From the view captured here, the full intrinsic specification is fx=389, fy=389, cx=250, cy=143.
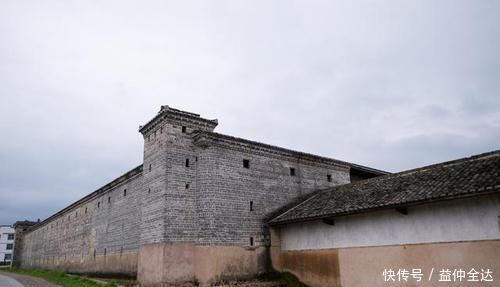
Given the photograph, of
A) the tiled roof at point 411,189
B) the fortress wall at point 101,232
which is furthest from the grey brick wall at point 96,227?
the tiled roof at point 411,189

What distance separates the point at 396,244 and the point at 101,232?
58.6 ft

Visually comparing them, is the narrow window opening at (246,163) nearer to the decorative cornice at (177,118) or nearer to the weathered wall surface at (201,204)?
the weathered wall surface at (201,204)

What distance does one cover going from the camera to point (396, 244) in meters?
11.7

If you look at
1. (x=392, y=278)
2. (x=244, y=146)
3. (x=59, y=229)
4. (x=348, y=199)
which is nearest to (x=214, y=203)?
(x=244, y=146)

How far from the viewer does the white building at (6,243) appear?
73406 mm

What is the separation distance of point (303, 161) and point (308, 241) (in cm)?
512

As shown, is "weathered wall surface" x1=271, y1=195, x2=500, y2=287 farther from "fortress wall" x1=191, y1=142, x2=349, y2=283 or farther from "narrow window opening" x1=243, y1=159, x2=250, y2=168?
"narrow window opening" x1=243, y1=159, x2=250, y2=168

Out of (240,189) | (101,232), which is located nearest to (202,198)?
(240,189)

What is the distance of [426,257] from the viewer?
10.9 meters

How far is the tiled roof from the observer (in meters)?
10.2

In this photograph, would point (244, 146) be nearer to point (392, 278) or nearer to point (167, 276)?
point (167, 276)

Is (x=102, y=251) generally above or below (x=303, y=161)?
below

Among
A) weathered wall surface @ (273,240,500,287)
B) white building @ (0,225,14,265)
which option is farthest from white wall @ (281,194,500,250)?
white building @ (0,225,14,265)

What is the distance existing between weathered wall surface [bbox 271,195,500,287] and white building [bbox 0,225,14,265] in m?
76.1
